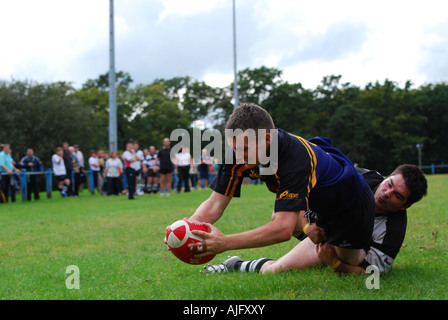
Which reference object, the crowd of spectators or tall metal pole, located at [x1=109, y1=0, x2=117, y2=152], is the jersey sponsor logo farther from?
tall metal pole, located at [x1=109, y1=0, x2=117, y2=152]

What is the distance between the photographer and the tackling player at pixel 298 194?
3.43 meters

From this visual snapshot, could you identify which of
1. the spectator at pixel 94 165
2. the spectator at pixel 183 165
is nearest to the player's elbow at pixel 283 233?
the spectator at pixel 183 165

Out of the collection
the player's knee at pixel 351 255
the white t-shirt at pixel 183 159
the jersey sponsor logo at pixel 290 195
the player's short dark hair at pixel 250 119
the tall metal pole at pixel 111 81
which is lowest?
the player's knee at pixel 351 255

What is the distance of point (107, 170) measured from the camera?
72.3ft

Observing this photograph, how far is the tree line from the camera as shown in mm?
57188

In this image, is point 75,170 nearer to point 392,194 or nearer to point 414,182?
point 392,194

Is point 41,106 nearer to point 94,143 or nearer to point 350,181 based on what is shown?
point 94,143

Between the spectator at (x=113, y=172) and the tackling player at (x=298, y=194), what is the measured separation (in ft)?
59.0

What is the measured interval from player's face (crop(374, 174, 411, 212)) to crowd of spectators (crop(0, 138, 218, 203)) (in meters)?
14.6

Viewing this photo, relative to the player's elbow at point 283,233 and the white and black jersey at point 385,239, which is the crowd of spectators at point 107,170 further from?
the player's elbow at point 283,233

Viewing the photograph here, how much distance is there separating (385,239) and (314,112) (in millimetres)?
62227

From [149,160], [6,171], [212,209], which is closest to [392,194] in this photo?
[212,209]

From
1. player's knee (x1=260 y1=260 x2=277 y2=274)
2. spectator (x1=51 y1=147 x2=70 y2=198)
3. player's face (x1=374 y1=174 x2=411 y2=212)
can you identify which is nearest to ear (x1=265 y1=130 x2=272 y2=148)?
player's knee (x1=260 y1=260 x2=277 y2=274)
